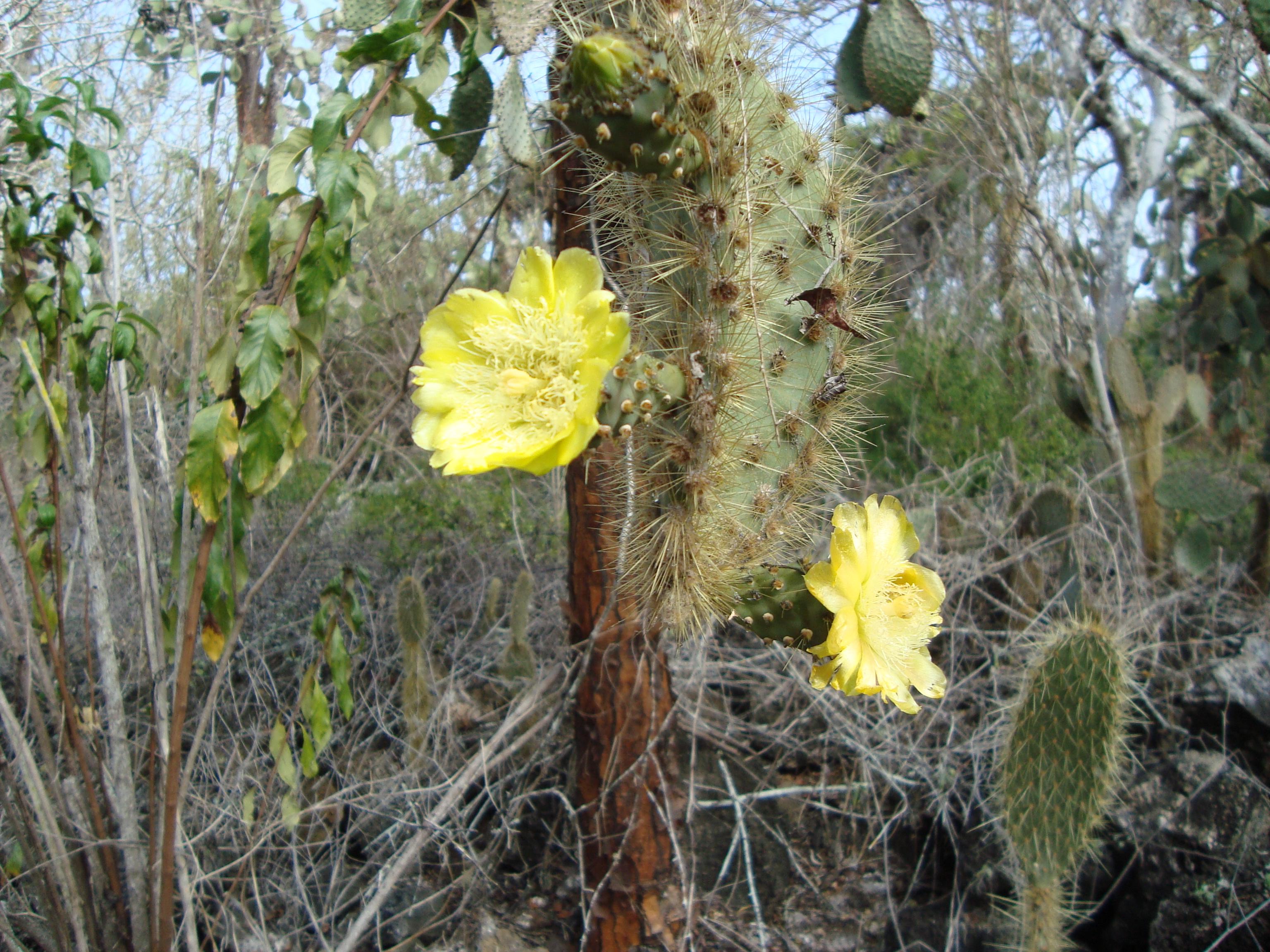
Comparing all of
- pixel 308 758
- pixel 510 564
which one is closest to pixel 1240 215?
pixel 510 564

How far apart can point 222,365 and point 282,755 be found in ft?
2.46

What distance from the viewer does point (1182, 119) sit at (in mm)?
4016

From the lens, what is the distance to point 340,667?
1488 mm

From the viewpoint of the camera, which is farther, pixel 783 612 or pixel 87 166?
pixel 87 166

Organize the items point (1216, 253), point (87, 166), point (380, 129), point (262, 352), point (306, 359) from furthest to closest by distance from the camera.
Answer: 1. point (1216, 253)
2. point (87, 166)
3. point (380, 129)
4. point (306, 359)
5. point (262, 352)

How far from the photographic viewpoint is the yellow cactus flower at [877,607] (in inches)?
30.0

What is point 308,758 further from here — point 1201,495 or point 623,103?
point 1201,495

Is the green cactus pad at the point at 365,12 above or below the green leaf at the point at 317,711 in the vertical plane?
above

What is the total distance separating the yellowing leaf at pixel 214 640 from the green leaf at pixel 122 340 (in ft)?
1.54

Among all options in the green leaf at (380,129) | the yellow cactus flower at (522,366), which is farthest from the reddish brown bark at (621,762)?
the yellow cactus flower at (522,366)

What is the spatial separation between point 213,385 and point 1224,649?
9.14 ft

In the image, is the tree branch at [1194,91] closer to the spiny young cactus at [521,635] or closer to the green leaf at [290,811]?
the spiny young cactus at [521,635]

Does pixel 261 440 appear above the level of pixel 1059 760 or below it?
above

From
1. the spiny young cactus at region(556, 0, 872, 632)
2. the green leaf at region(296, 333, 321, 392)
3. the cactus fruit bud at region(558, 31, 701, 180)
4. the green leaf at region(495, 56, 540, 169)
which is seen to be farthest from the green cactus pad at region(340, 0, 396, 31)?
the cactus fruit bud at region(558, 31, 701, 180)
